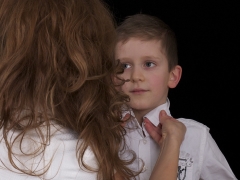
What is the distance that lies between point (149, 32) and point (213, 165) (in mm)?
605

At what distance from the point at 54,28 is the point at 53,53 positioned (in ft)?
0.24

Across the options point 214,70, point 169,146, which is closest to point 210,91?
point 214,70

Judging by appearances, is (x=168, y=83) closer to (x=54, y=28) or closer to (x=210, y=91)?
(x=210, y=91)

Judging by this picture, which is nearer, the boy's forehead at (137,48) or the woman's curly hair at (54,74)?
the woman's curly hair at (54,74)

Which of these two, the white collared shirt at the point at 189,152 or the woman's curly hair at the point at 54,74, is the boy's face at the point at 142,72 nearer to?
the white collared shirt at the point at 189,152

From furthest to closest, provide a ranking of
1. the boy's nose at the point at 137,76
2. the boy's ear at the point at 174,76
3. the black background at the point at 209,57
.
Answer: the black background at the point at 209,57
the boy's ear at the point at 174,76
the boy's nose at the point at 137,76

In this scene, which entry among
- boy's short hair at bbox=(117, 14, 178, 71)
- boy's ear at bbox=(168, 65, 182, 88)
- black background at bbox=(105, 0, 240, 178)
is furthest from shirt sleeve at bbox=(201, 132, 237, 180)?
black background at bbox=(105, 0, 240, 178)

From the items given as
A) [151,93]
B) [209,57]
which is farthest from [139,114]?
[209,57]

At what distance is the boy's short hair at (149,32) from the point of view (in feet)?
7.16

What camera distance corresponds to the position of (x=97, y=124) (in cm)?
162

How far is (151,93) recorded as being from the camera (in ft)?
7.08

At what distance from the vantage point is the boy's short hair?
85.9 inches

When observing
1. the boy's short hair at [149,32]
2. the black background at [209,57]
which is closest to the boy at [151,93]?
the boy's short hair at [149,32]

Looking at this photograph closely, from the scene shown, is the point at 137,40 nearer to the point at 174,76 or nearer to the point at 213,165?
the point at 174,76
